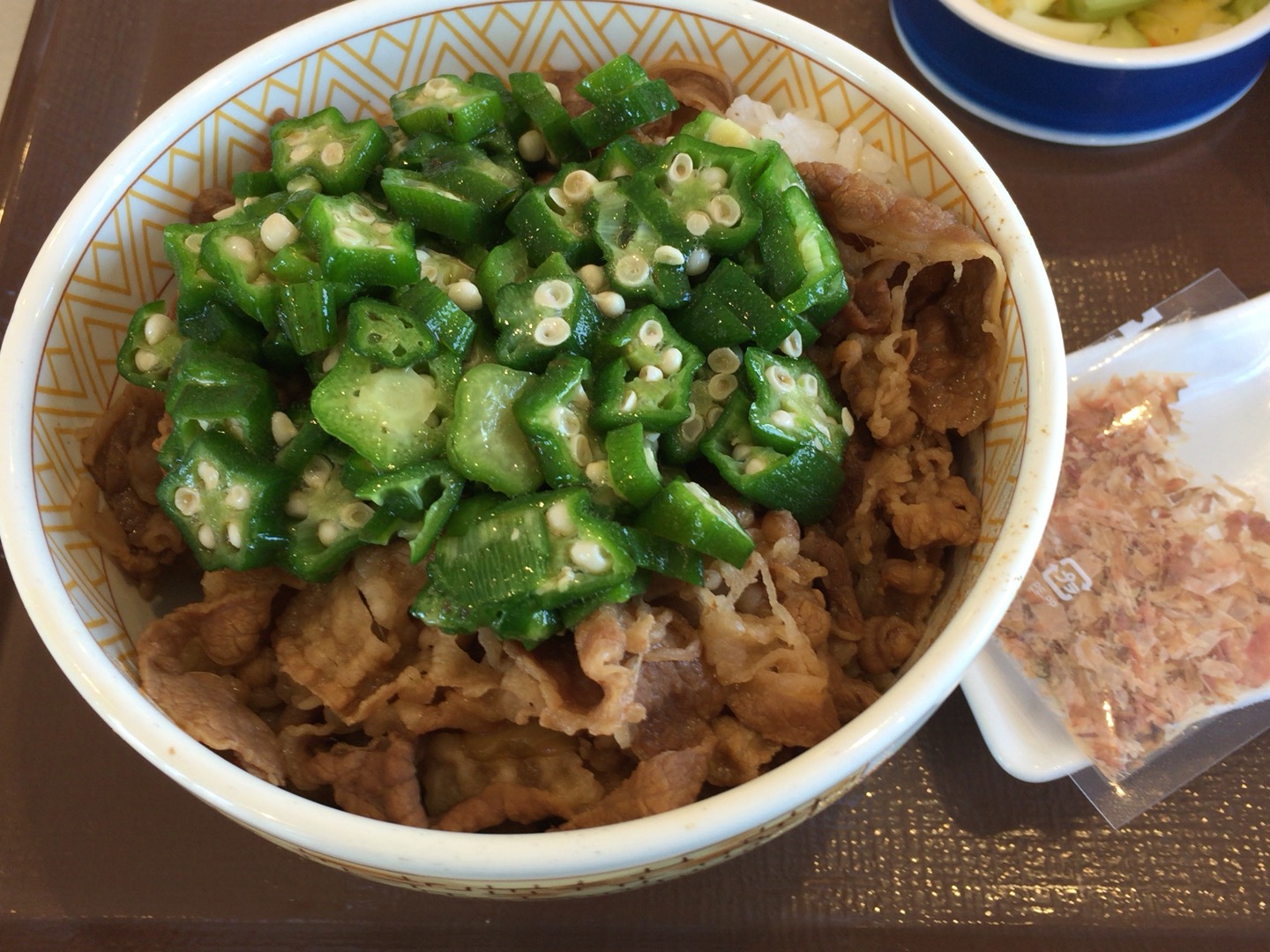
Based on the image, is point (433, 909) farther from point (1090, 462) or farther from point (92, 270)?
point (1090, 462)

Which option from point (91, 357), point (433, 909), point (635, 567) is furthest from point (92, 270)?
point (433, 909)

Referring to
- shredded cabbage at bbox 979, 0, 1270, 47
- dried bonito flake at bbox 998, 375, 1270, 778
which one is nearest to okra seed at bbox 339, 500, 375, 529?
dried bonito flake at bbox 998, 375, 1270, 778

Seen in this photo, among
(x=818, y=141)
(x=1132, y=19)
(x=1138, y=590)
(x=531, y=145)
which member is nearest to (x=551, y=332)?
(x=531, y=145)

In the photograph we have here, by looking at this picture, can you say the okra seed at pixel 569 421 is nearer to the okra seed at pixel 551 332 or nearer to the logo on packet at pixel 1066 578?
the okra seed at pixel 551 332

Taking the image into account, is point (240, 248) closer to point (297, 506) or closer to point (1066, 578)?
point (297, 506)

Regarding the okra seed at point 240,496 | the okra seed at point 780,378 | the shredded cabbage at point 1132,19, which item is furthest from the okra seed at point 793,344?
the shredded cabbage at point 1132,19
